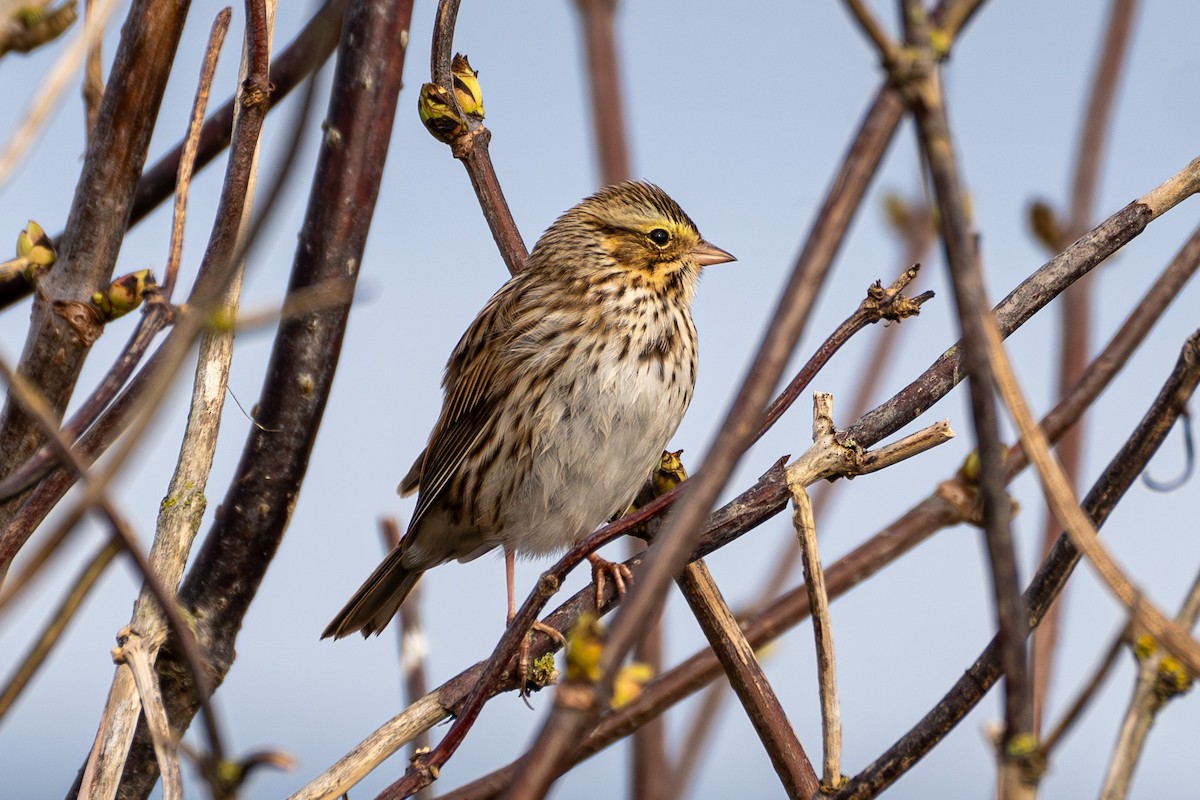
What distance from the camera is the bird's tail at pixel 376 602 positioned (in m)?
4.34

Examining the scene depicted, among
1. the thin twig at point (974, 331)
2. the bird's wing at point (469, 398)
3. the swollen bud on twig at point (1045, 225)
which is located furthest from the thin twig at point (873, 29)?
the bird's wing at point (469, 398)

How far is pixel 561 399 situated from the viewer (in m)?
4.21

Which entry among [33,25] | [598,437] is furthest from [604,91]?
[33,25]

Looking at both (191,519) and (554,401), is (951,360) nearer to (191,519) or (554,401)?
(191,519)

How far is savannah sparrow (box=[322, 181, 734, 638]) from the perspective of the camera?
4.14 metres

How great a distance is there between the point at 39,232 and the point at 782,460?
160cm

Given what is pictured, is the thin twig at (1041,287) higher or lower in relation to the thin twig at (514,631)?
higher

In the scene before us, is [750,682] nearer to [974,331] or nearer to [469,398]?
[974,331]

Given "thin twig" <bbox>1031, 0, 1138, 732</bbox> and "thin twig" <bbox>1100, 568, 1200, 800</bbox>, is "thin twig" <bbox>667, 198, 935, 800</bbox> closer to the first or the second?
"thin twig" <bbox>1031, 0, 1138, 732</bbox>

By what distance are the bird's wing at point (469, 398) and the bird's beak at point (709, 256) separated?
625 millimetres

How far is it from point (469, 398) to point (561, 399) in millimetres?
467

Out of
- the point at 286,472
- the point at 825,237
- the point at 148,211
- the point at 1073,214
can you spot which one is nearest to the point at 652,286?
the point at 1073,214

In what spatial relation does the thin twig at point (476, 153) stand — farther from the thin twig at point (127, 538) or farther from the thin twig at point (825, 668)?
the thin twig at point (127, 538)

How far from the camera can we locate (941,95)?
120cm
